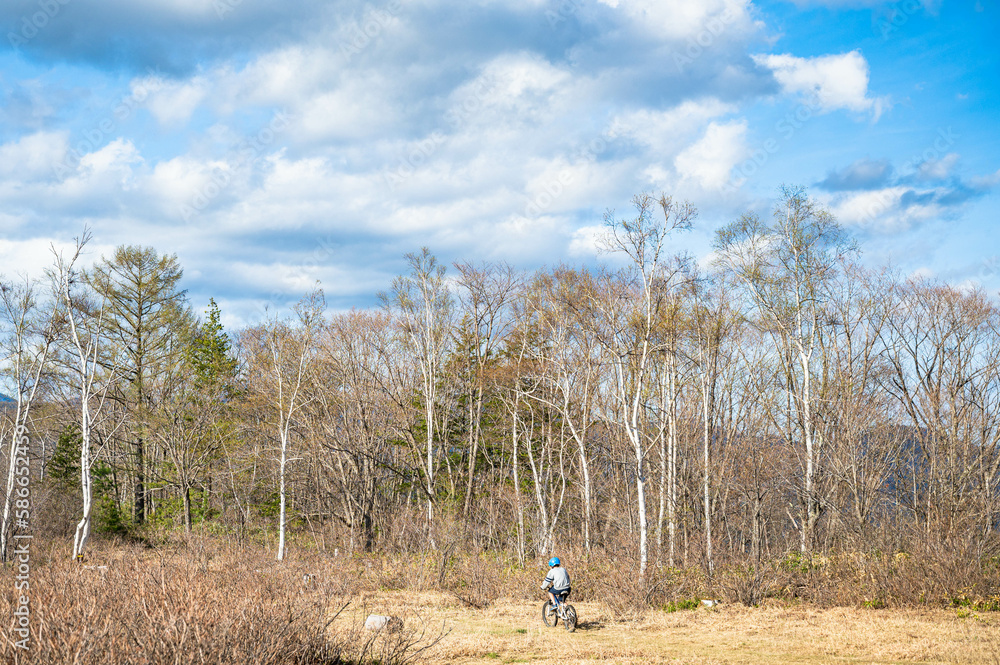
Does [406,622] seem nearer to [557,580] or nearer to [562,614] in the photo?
[562,614]

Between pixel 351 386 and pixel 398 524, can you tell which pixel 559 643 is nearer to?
pixel 398 524

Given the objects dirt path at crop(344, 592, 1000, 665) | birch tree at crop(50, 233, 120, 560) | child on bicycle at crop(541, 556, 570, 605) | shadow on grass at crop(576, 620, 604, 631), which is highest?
birch tree at crop(50, 233, 120, 560)

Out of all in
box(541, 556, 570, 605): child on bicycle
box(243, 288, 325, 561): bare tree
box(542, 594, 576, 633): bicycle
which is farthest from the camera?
box(243, 288, 325, 561): bare tree

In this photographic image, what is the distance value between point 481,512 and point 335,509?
25.9 ft

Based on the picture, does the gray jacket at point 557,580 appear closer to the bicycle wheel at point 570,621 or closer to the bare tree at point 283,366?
the bicycle wheel at point 570,621

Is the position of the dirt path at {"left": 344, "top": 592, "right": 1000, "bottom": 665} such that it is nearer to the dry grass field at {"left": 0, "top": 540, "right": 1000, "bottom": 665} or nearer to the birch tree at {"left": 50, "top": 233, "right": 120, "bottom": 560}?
the dry grass field at {"left": 0, "top": 540, "right": 1000, "bottom": 665}

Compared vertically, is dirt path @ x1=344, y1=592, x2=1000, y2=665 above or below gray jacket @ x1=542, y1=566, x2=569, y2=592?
below

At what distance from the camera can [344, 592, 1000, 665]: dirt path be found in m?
11.9

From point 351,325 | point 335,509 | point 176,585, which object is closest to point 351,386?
point 351,325

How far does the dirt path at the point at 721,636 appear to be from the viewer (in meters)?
11.9

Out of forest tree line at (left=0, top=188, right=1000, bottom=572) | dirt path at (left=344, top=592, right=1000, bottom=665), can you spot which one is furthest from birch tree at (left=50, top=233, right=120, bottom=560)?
dirt path at (left=344, top=592, right=1000, bottom=665)

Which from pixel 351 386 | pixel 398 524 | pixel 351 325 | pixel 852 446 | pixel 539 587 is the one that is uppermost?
pixel 351 325

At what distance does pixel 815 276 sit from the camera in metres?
27.8

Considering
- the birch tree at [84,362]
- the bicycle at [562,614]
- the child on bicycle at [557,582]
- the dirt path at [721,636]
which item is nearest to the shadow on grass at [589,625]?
the dirt path at [721,636]
